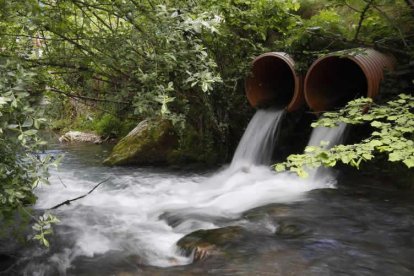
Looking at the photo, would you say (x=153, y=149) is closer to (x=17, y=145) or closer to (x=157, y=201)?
(x=157, y=201)

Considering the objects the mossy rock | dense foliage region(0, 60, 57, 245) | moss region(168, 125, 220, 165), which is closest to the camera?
dense foliage region(0, 60, 57, 245)

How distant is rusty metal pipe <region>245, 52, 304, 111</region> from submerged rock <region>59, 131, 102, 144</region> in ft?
21.5

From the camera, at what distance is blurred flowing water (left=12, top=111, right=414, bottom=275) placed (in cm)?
362

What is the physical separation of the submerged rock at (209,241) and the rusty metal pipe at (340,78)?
2.92 meters

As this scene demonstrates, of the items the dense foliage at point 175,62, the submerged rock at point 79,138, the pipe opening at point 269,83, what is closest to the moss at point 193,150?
the dense foliage at point 175,62

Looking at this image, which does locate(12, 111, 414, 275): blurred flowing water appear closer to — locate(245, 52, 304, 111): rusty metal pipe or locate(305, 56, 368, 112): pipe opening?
locate(245, 52, 304, 111): rusty metal pipe

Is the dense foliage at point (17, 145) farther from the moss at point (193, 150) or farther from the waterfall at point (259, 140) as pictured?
the moss at point (193, 150)

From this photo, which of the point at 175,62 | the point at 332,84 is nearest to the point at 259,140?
the point at 332,84

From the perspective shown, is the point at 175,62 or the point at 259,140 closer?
the point at 175,62

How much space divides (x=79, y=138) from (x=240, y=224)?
966 centimetres

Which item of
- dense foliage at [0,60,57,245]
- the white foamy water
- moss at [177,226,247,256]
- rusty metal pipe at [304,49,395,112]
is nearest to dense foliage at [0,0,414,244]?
dense foliage at [0,60,57,245]

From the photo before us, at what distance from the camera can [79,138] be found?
13.1m

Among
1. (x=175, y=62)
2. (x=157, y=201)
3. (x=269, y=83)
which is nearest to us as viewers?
(x=175, y=62)

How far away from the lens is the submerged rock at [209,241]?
12.6 feet
